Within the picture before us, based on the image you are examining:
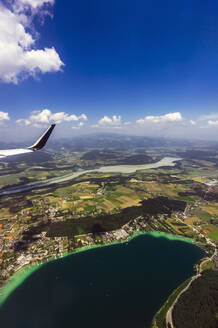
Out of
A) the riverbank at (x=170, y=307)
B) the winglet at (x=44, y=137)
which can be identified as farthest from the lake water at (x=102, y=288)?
the winglet at (x=44, y=137)

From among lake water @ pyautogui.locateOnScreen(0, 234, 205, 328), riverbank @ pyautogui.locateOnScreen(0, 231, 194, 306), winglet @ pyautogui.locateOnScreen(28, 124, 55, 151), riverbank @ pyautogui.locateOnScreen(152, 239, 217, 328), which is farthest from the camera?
riverbank @ pyautogui.locateOnScreen(0, 231, 194, 306)

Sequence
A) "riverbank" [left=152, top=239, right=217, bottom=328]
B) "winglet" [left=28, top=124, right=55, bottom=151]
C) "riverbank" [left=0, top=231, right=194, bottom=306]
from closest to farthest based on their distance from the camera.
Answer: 1. "riverbank" [left=152, top=239, right=217, bottom=328]
2. "winglet" [left=28, top=124, right=55, bottom=151]
3. "riverbank" [left=0, top=231, right=194, bottom=306]

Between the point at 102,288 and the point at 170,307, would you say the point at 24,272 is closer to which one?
the point at 102,288

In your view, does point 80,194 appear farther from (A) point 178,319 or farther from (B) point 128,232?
(A) point 178,319

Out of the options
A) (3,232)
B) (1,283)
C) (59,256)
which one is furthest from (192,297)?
(3,232)

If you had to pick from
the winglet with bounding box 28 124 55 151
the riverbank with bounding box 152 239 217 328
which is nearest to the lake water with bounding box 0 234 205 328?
the riverbank with bounding box 152 239 217 328

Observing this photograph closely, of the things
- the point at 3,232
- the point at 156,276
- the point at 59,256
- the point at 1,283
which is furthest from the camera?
the point at 3,232

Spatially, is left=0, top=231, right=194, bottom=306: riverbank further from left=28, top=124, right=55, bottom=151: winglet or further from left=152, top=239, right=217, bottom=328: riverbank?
left=28, top=124, right=55, bottom=151: winglet

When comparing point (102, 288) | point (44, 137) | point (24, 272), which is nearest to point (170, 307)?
point (102, 288)
